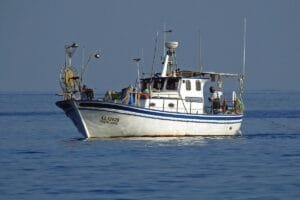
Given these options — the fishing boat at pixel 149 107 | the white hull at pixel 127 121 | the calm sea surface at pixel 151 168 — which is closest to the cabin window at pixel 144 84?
the fishing boat at pixel 149 107

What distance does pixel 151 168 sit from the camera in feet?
152

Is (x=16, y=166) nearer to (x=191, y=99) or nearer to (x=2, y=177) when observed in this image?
(x=2, y=177)

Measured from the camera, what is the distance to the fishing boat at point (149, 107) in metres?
58.4

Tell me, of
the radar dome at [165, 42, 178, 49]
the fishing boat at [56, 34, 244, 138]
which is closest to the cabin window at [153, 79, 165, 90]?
the fishing boat at [56, 34, 244, 138]

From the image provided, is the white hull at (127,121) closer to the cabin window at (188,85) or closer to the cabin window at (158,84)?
the cabin window at (188,85)

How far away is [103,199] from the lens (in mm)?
36562

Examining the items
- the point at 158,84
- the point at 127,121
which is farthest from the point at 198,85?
the point at 127,121

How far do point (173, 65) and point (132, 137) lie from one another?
5.32 m

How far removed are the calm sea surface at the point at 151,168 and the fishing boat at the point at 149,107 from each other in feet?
2.18

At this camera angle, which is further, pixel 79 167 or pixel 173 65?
pixel 173 65

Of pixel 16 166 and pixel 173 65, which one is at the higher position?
pixel 173 65

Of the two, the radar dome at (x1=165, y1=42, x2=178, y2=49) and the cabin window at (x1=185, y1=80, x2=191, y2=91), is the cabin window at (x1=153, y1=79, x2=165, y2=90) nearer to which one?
the cabin window at (x1=185, y1=80, x2=191, y2=91)

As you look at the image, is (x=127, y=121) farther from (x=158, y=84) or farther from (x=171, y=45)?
(x=171, y=45)

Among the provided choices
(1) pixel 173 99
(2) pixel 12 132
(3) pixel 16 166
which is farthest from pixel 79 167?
(2) pixel 12 132
